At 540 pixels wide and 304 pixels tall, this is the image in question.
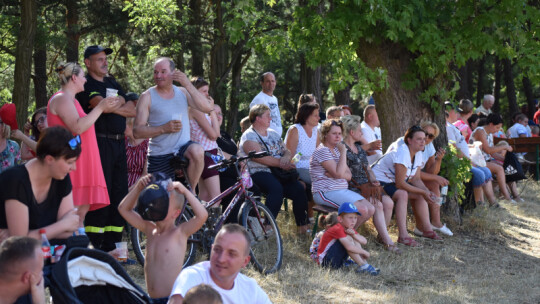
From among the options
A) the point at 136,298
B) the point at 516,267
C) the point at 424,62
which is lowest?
the point at 516,267

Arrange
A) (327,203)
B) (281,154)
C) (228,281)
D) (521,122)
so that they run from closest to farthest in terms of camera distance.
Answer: (228,281) → (327,203) → (281,154) → (521,122)

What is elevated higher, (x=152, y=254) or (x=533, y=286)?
(x=152, y=254)

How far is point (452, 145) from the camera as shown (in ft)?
34.7

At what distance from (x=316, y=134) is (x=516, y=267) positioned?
10.1ft

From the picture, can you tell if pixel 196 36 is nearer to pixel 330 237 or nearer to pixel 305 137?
pixel 305 137

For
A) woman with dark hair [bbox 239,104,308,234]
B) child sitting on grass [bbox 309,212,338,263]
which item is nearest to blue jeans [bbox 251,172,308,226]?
woman with dark hair [bbox 239,104,308,234]

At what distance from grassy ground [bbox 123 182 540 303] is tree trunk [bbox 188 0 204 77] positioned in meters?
9.15

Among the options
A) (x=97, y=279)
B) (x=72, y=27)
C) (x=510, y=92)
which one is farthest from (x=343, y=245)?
(x=510, y=92)

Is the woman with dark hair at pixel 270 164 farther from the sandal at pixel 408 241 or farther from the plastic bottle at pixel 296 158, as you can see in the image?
the sandal at pixel 408 241

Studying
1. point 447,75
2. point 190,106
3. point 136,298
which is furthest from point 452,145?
point 136,298

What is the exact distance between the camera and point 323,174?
27.5ft

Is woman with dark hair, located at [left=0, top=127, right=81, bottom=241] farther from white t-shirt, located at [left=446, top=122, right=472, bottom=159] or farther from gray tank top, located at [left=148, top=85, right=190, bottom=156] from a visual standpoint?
white t-shirt, located at [left=446, top=122, right=472, bottom=159]

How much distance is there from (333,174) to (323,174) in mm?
177

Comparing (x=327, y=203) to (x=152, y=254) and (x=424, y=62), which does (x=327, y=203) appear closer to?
(x=424, y=62)
